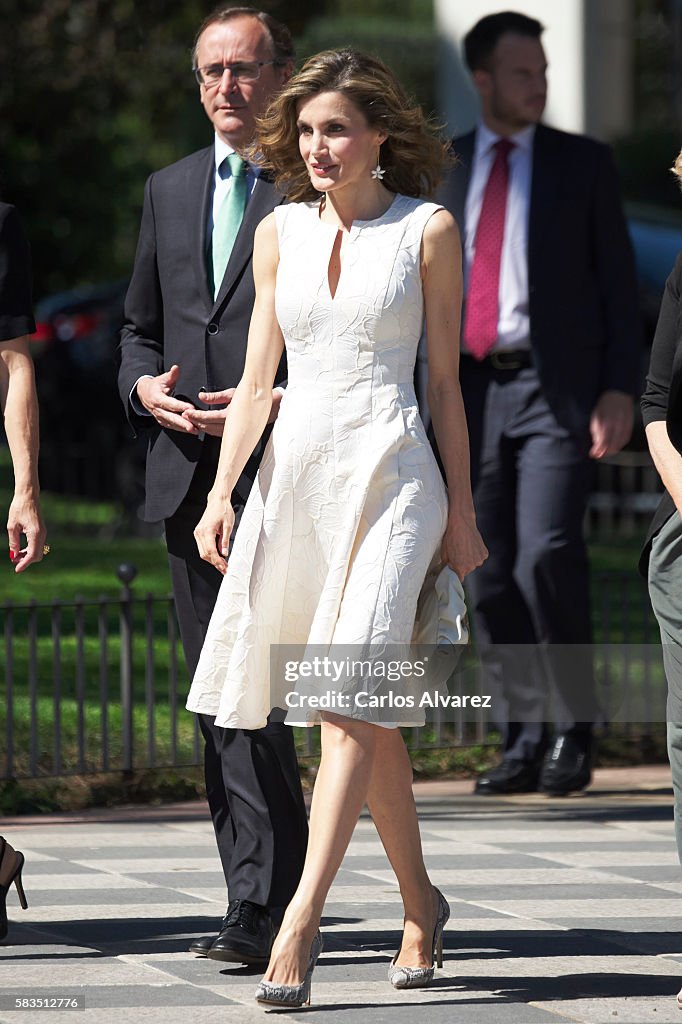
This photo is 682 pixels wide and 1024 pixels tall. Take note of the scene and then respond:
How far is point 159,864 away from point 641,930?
1552 mm

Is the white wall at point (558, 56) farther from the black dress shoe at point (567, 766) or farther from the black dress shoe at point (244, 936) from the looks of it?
the black dress shoe at point (244, 936)

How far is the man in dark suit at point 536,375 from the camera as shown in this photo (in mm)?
7336

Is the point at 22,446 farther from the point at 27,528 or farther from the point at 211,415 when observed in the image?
the point at 211,415

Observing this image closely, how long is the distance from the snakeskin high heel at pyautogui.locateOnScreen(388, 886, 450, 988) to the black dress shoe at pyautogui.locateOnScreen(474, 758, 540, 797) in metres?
2.78

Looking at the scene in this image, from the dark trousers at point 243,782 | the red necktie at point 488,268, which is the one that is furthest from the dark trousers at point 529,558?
the dark trousers at point 243,782

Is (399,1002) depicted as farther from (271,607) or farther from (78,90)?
(78,90)

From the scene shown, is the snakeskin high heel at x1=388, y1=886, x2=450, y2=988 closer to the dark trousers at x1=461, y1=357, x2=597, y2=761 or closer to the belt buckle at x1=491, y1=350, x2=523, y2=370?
the dark trousers at x1=461, y1=357, x2=597, y2=761

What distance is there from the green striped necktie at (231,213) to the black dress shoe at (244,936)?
5.08 ft

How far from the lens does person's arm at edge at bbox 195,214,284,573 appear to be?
4672 mm

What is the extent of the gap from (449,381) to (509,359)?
277cm

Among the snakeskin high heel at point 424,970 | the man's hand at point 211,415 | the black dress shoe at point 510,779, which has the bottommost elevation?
the black dress shoe at point 510,779

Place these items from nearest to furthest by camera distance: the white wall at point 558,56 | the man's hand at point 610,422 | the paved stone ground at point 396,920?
the paved stone ground at point 396,920 < the man's hand at point 610,422 < the white wall at point 558,56

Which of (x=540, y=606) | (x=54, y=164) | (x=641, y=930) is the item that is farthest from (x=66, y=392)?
(x=641, y=930)

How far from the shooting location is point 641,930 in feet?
17.0
